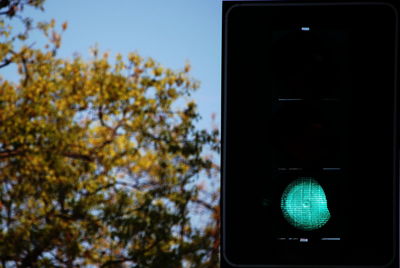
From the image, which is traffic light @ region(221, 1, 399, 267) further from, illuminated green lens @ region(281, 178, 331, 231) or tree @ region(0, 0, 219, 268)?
tree @ region(0, 0, 219, 268)

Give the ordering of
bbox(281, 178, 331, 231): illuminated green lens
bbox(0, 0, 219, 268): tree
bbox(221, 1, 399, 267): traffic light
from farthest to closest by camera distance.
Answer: bbox(0, 0, 219, 268): tree → bbox(281, 178, 331, 231): illuminated green lens → bbox(221, 1, 399, 267): traffic light

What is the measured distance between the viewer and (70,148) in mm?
19328

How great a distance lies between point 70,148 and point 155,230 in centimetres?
301

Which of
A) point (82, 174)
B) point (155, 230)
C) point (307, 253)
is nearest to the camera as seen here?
point (307, 253)

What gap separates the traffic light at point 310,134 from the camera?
368 cm

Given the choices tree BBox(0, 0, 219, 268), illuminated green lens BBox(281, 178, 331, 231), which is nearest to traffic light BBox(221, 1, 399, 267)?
illuminated green lens BBox(281, 178, 331, 231)

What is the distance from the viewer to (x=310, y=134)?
388cm

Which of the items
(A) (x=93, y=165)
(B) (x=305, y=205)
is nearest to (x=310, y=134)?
(B) (x=305, y=205)

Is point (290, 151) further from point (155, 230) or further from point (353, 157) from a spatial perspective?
point (155, 230)

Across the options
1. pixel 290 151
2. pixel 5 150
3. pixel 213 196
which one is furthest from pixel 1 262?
pixel 290 151

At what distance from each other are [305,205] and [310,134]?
0.33 m

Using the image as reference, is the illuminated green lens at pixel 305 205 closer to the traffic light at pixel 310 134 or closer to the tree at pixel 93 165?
the traffic light at pixel 310 134

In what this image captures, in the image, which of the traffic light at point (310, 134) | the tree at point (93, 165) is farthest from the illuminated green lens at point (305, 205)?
the tree at point (93, 165)

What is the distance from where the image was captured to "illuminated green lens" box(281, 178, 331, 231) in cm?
378
